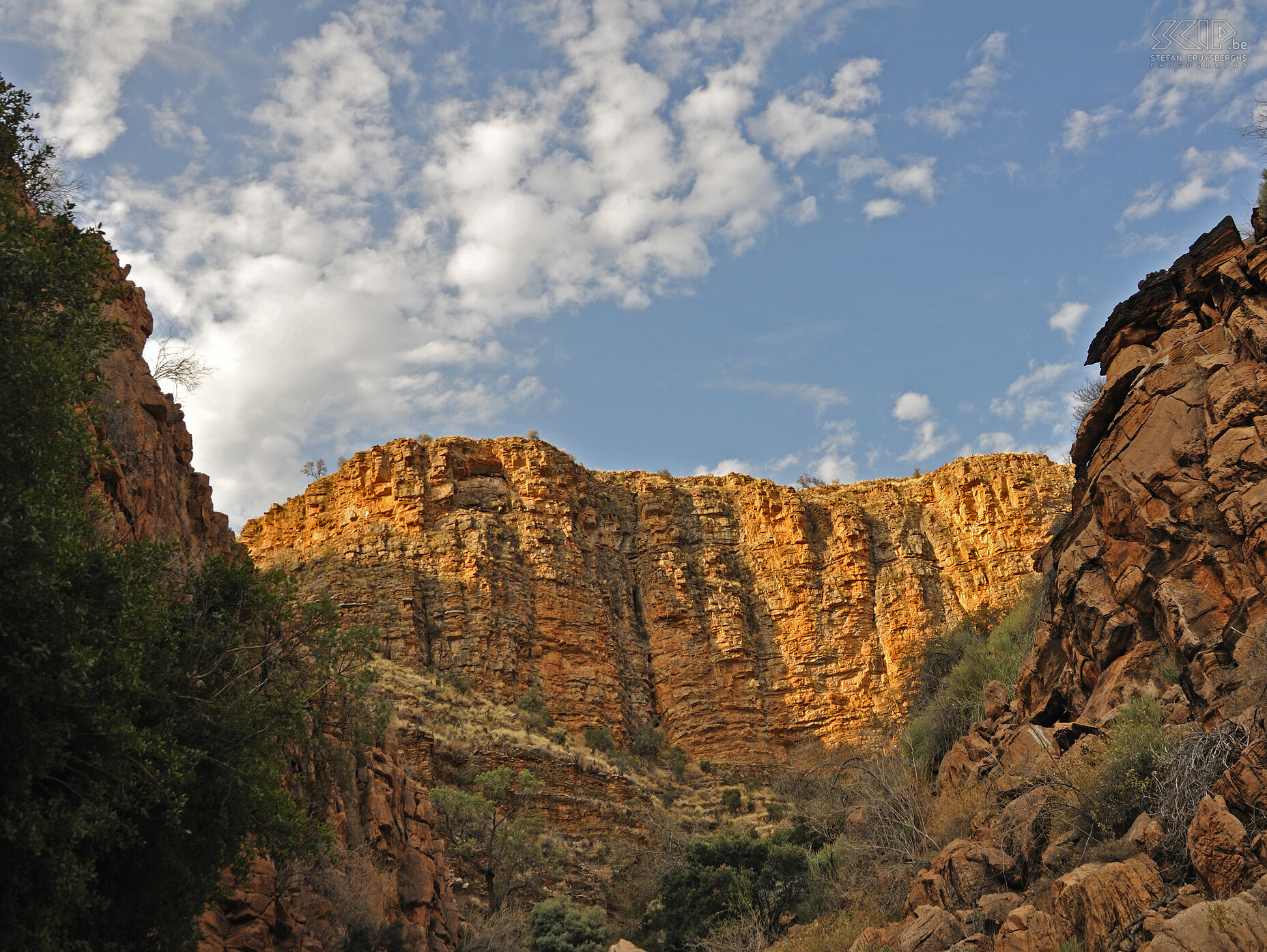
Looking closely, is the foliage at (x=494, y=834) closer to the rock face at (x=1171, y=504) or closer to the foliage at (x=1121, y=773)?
the rock face at (x=1171, y=504)

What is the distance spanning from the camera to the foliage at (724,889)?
Result: 2416 cm

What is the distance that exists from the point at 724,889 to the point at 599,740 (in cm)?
2082

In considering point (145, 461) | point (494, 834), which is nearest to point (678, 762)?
point (494, 834)

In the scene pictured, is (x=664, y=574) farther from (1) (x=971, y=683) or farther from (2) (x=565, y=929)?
(1) (x=971, y=683)

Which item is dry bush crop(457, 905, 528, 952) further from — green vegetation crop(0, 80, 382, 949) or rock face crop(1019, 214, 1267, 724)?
rock face crop(1019, 214, 1267, 724)

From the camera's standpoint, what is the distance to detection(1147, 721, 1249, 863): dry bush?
1116 centimetres

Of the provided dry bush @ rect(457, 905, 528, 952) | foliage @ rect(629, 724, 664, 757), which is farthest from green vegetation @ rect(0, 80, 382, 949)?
foliage @ rect(629, 724, 664, 757)

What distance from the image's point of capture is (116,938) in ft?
36.8

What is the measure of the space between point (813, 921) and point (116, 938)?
13.0m

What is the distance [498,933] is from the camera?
22.2m

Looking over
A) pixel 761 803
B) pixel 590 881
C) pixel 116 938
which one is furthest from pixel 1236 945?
pixel 761 803

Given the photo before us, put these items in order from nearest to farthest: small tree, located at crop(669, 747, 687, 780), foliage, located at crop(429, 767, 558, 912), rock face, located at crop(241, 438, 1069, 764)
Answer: foliage, located at crop(429, 767, 558, 912), small tree, located at crop(669, 747, 687, 780), rock face, located at crop(241, 438, 1069, 764)

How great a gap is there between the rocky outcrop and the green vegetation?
143cm

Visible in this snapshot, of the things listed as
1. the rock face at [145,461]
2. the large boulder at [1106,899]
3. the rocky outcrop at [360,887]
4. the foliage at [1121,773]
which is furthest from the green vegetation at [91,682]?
the foliage at [1121,773]
